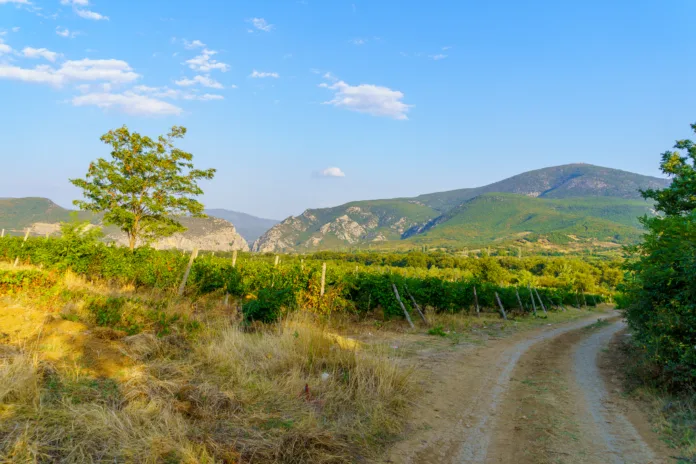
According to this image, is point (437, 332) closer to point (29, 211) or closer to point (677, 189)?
point (677, 189)

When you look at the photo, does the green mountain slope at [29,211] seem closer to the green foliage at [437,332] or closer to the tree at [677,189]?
the green foliage at [437,332]

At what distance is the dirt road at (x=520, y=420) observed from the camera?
13.5ft

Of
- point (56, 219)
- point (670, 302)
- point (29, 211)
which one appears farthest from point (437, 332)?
point (29, 211)

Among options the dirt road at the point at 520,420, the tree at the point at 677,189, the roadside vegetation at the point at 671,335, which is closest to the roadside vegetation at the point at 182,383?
the dirt road at the point at 520,420

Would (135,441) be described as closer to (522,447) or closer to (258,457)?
(258,457)

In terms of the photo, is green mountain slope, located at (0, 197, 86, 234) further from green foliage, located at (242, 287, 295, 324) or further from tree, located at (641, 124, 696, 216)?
tree, located at (641, 124, 696, 216)

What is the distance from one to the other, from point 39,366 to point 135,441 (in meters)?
2.08

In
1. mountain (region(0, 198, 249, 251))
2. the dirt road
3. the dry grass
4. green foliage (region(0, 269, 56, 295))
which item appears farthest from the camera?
mountain (region(0, 198, 249, 251))

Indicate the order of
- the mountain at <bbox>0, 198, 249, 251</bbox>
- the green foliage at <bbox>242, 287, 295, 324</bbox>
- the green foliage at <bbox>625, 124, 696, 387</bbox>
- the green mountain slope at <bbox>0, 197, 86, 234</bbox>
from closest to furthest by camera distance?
the green foliage at <bbox>625, 124, 696, 387</bbox>, the green foliage at <bbox>242, 287, 295, 324</bbox>, the green mountain slope at <bbox>0, 197, 86, 234</bbox>, the mountain at <bbox>0, 198, 249, 251</bbox>

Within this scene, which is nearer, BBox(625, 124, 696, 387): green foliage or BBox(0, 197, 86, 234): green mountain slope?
BBox(625, 124, 696, 387): green foliage

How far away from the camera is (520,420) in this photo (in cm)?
518

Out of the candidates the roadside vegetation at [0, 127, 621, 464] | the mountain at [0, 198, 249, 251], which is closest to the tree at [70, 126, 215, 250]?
the roadside vegetation at [0, 127, 621, 464]

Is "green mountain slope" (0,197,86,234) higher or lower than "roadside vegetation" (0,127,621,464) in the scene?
higher

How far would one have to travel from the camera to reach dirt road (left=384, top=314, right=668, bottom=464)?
412cm
